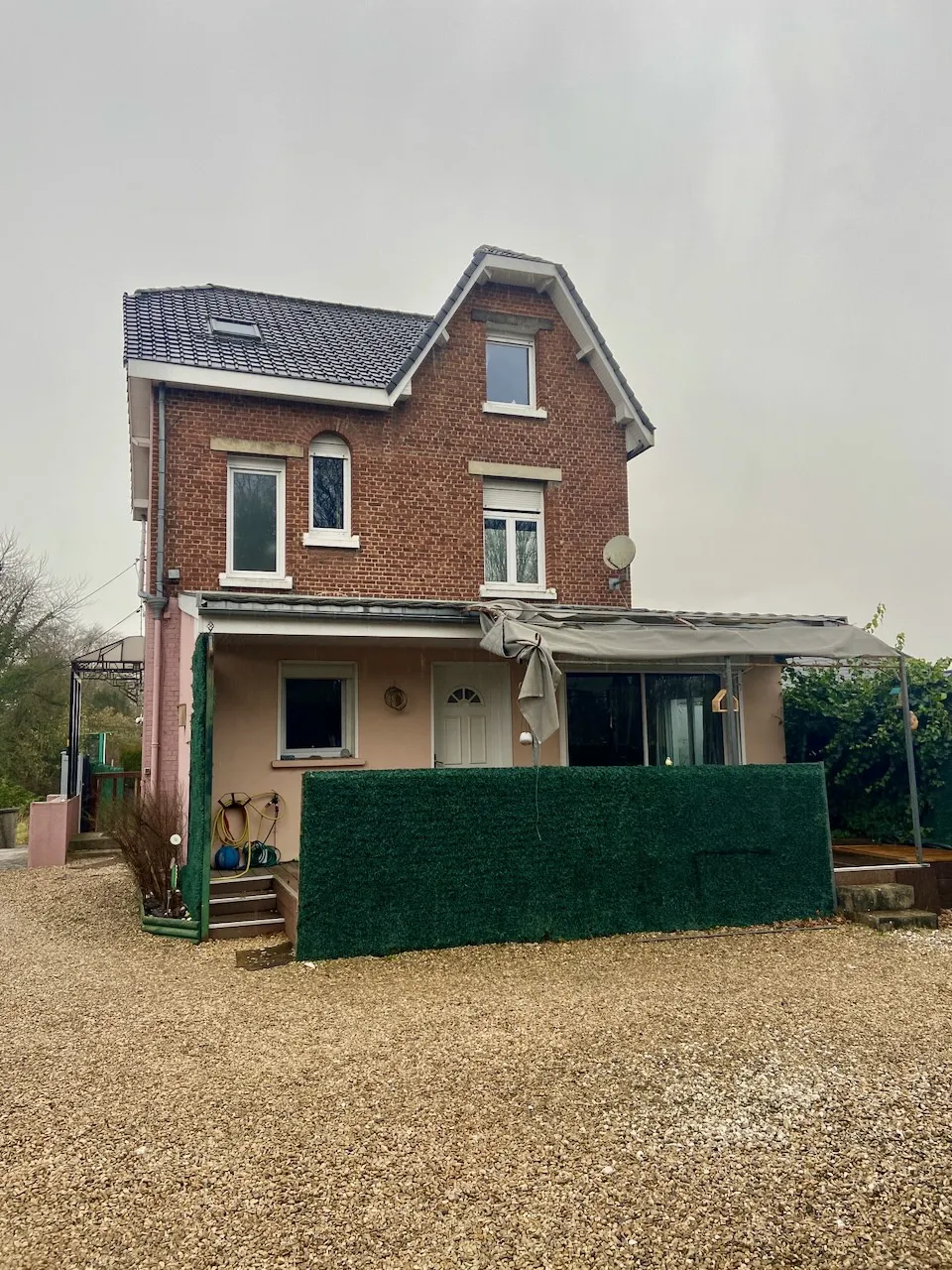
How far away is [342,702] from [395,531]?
132 inches

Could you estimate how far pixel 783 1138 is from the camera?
424 centimetres

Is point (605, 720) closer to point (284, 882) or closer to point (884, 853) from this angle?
point (884, 853)

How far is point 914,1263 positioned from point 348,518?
11.9 metres

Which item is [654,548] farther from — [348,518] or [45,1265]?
[45,1265]

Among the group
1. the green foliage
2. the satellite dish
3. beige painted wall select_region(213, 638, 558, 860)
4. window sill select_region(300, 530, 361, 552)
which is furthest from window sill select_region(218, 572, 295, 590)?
the green foliage

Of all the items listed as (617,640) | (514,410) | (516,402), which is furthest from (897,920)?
(516,402)

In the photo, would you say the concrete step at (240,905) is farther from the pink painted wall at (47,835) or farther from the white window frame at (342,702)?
the pink painted wall at (47,835)

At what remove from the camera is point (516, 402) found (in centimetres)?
1524

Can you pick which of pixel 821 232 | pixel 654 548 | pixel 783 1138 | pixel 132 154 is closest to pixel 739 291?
pixel 821 232

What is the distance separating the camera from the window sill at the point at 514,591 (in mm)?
14188

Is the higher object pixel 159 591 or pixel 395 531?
pixel 395 531

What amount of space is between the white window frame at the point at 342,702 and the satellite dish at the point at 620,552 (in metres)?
5.31

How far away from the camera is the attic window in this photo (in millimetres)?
14242

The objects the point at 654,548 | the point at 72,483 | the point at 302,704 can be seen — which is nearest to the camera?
the point at 302,704
